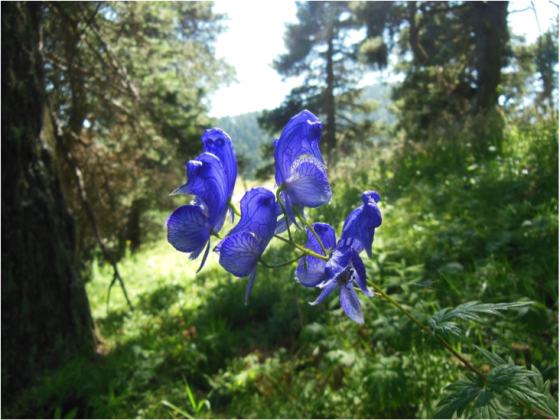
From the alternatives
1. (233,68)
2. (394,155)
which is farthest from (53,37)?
(233,68)

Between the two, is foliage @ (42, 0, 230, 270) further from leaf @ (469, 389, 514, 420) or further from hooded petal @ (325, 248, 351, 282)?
leaf @ (469, 389, 514, 420)

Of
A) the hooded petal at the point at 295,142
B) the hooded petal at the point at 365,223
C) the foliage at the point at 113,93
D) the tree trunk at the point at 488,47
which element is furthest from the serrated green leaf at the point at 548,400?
the tree trunk at the point at 488,47

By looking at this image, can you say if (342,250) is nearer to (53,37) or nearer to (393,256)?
(393,256)

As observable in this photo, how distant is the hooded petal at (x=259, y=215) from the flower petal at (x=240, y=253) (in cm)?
4

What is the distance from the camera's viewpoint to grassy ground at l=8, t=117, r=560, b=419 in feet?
6.14

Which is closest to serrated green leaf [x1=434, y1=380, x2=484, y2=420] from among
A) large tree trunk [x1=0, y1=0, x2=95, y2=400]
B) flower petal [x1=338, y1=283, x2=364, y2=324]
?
flower petal [x1=338, y1=283, x2=364, y2=324]

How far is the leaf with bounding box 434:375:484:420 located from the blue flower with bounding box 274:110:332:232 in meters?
0.70

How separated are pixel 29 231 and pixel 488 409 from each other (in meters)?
3.21

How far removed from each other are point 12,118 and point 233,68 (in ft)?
32.6

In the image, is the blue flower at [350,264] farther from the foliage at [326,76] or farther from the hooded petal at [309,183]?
the foliage at [326,76]

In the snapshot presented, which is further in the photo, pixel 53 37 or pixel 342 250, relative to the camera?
pixel 53 37

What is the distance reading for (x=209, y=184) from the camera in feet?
3.19

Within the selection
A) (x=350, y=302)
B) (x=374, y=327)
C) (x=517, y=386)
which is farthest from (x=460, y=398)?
(x=374, y=327)

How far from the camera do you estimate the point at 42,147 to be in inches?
109
